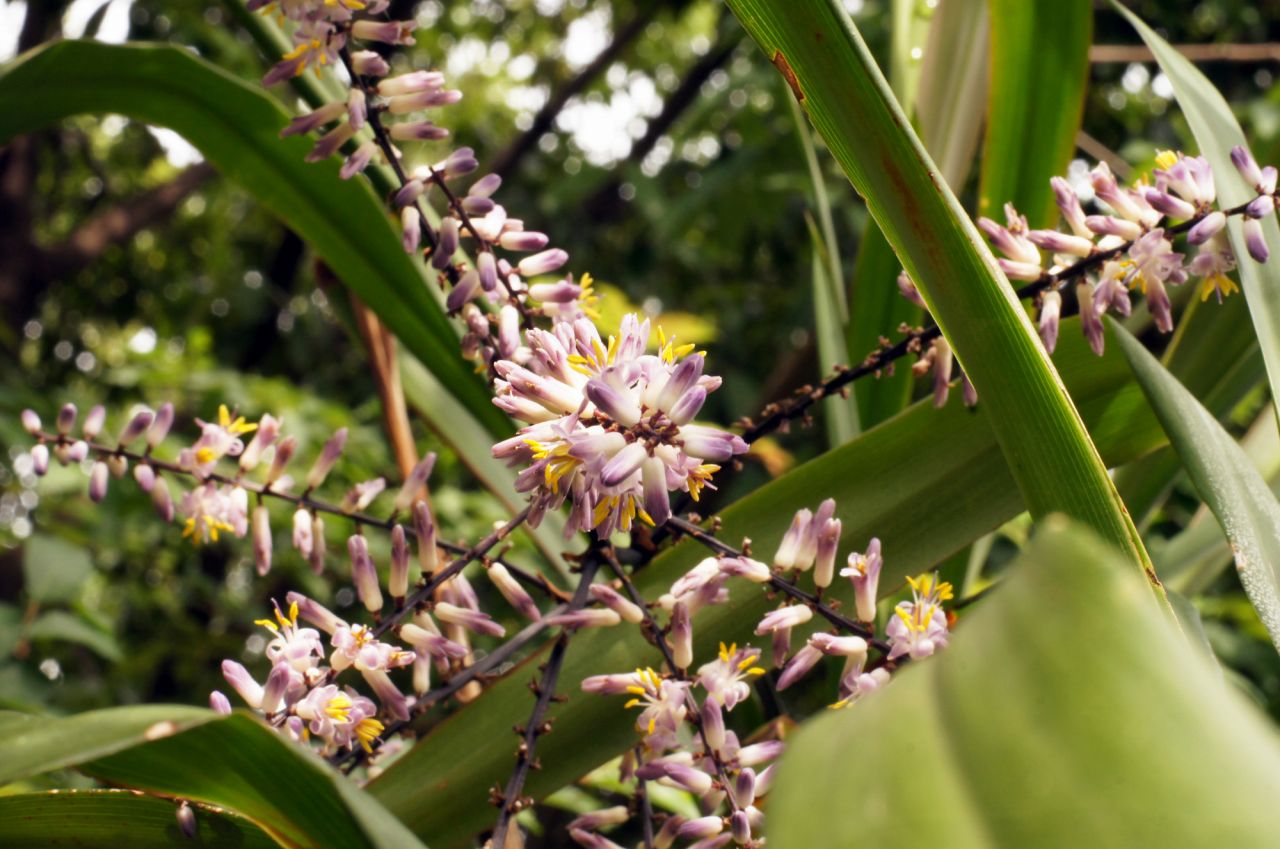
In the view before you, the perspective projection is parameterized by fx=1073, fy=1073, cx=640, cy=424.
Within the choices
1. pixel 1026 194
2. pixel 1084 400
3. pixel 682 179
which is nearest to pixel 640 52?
pixel 682 179

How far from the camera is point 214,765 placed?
0.38 meters

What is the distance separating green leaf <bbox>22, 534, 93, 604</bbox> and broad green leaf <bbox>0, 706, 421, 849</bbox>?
889 mm

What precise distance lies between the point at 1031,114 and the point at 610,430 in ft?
1.99

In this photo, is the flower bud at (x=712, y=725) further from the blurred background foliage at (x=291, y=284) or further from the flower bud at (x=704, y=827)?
the blurred background foliage at (x=291, y=284)

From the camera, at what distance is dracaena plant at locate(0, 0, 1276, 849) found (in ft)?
1.42

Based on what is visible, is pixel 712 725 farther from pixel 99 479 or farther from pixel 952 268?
pixel 99 479

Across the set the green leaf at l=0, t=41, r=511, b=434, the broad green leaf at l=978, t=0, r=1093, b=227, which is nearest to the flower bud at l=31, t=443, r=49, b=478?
the green leaf at l=0, t=41, r=511, b=434

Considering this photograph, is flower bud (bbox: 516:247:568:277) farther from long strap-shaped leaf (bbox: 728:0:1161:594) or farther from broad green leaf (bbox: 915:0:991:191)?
broad green leaf (bbox: 915:0:991:191)

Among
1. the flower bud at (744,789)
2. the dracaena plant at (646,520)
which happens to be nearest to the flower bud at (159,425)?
the dracaena plant at (646,520)

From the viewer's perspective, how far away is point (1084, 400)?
26.9 inches

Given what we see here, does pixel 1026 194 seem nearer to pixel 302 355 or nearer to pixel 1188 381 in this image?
pixel 1188 381

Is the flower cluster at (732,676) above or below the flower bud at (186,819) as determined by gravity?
below

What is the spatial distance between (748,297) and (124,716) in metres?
2.87

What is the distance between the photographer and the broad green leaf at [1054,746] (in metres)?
0.22
